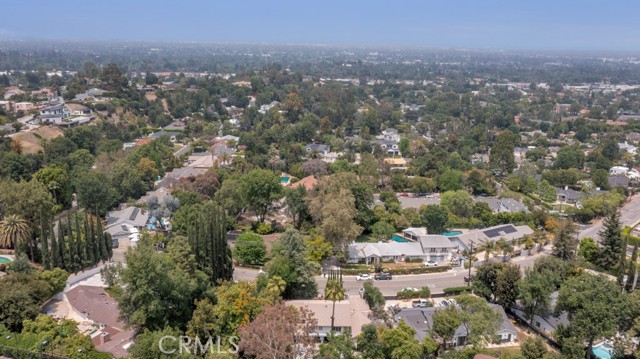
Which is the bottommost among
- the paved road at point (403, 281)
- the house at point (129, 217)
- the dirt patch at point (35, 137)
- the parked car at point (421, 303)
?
the paved road at point (403, 281)

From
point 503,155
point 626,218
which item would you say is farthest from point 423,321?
point 503,155

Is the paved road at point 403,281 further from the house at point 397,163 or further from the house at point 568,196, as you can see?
the house at point 397,163

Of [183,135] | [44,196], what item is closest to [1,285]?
[44,196]

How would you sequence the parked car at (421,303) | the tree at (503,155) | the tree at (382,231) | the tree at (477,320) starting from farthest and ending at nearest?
1. the tree at (503,155)
2. the tree at (382,231)
3. the parked car at (421,303)
4. the tree at (477,320)

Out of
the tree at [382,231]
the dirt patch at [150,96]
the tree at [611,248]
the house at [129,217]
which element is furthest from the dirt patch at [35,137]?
the tree at [611,248]

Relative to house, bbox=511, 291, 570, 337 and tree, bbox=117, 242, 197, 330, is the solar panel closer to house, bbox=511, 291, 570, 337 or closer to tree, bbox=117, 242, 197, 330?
tree, bbox=117, 242, 197, 330

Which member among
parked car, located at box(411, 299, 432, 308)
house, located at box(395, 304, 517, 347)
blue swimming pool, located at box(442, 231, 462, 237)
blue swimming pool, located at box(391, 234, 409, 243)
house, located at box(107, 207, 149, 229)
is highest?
house, located at box(395, 304, 517, 347)

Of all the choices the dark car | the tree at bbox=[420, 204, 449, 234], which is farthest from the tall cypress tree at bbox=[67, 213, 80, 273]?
the tree at bbox=[420, 204, 449, 234]
